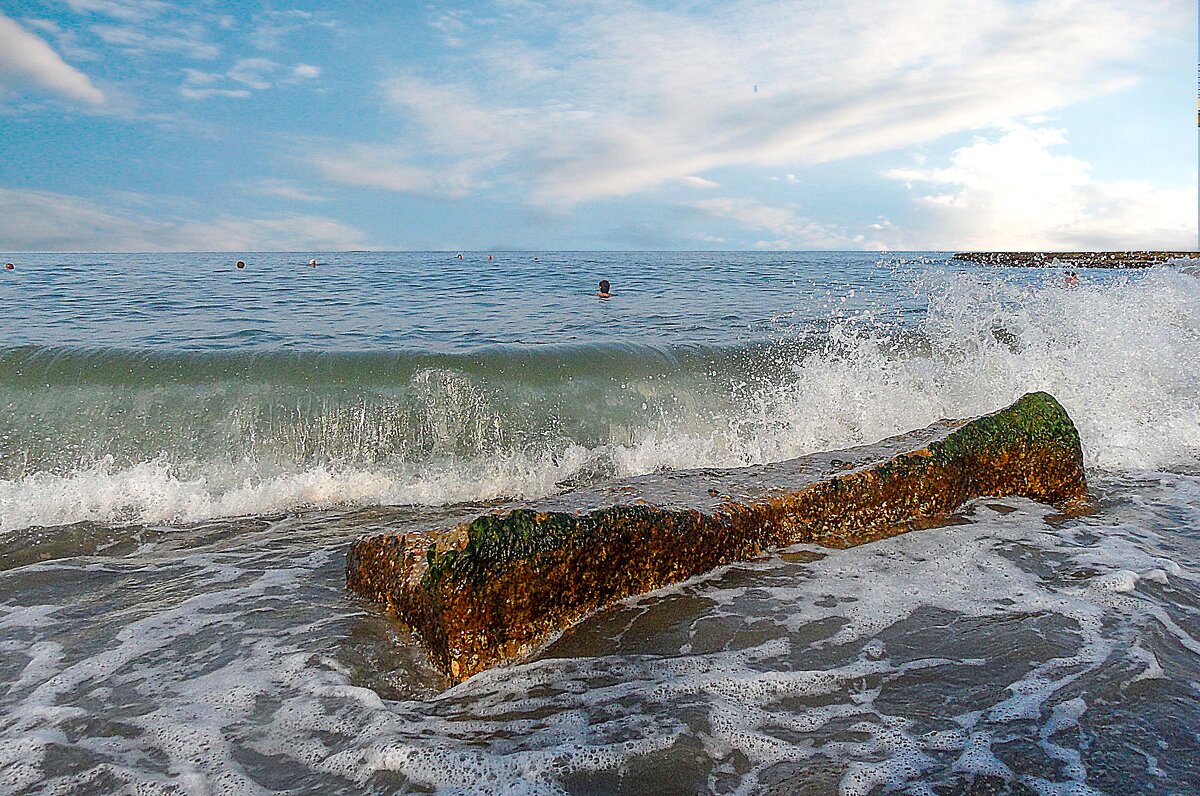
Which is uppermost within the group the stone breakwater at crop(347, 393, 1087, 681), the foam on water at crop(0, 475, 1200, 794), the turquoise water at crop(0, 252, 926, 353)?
the turquoise water at crop(0, 252, 926, 353)

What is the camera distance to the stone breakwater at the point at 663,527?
3.25 metres

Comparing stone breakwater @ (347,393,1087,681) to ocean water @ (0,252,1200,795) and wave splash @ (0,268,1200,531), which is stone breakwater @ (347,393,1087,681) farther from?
wave splash @ (0,268,1200,531)

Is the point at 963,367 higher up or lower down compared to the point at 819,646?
higher up

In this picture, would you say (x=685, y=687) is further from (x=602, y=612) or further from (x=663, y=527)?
(x=663, y=527)

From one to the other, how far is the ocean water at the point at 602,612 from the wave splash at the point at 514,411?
0.04 m

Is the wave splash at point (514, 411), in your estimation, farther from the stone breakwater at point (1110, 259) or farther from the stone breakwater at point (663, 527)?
the stone breakwater at point (1110, 259)

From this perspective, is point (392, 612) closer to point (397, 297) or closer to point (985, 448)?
point (985, 448)

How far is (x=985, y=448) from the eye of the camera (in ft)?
16.4

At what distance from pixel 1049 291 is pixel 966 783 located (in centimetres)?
920

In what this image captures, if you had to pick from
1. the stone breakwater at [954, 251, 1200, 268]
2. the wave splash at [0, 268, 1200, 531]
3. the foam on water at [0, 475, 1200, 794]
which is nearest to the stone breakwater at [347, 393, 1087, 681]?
the foam on water at [0, 475, 1200, 794]

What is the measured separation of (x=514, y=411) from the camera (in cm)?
785

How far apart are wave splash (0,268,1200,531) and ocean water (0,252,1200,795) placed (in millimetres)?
37

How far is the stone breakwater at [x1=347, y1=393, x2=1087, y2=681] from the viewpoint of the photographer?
10.6ft

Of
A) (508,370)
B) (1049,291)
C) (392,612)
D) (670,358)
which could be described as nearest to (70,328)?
(508,370)
